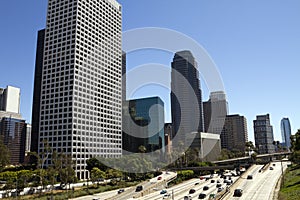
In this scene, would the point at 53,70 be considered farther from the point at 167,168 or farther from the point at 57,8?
the point at 167,168

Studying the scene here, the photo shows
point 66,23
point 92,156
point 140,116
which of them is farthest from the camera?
point 140,116

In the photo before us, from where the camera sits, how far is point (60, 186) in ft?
255

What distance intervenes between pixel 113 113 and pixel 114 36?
43.2 metres

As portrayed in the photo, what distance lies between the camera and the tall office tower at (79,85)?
388 ft

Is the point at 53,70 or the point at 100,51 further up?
the point at 100,51

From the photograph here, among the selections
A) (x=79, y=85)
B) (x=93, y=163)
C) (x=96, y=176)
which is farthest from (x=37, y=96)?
(x=96, y=176)

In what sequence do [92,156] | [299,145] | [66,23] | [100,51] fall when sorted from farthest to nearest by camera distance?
1. [100,51]
2. [66,23]
3. [92,156]
4. [299,145]

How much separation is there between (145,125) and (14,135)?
90.7 m

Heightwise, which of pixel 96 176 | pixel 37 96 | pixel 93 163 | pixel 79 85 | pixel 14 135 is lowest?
pixel 96 176

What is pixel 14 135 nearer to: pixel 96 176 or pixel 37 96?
pixel 37 96

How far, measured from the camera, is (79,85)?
124312 mm

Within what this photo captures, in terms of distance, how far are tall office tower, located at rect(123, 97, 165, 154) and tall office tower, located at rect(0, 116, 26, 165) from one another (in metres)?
77.6

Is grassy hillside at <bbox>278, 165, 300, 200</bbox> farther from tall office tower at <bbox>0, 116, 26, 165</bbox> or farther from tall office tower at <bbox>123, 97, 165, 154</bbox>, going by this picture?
tall office tower at <bbox>0, 116, 26, 165</bbox>

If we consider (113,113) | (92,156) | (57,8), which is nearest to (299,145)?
(92,156)
